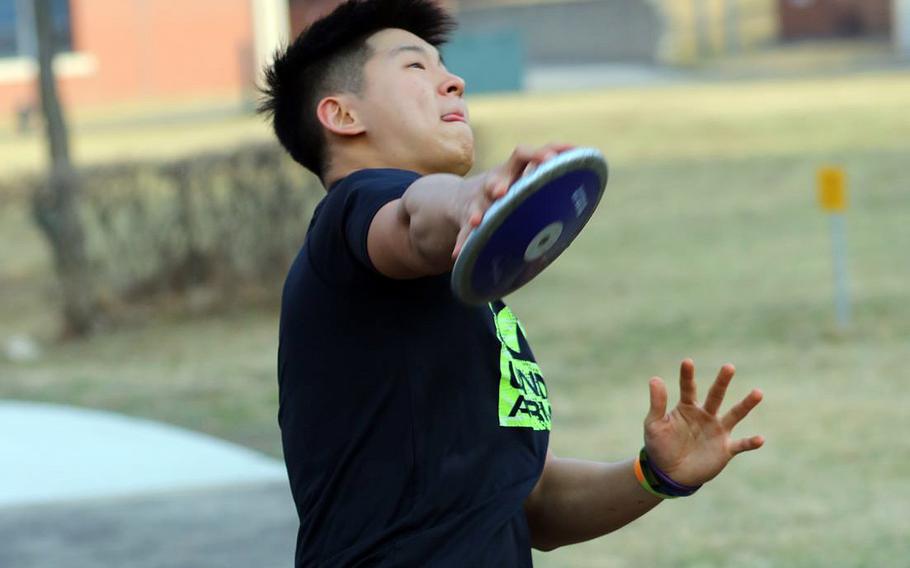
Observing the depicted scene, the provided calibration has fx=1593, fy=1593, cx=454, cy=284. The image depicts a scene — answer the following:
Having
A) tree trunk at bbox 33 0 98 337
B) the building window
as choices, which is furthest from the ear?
the building window

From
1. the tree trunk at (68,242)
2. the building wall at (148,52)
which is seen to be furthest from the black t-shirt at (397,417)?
the building wall at (148,52)

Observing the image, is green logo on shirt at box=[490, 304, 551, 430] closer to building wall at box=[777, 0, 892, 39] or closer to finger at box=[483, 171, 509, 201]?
finger at box=[483, 171, 509, 201]

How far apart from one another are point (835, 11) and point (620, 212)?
26.7 metres

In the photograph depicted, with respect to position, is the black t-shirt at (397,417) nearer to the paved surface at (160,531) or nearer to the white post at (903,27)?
the paved surface at (160,531)

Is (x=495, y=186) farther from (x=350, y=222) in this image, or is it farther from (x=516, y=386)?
(x=516, y=386)

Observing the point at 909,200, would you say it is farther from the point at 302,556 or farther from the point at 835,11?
the point at 835,11

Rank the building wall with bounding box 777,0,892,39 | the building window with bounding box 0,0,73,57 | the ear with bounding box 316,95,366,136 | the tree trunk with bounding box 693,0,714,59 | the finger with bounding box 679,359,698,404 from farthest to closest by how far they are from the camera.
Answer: the building wall with bounding box 777,0,892,39 < the tree trunk with bounding box 693,0,714,59 < the building window with bounding box 0,0,73,57 < the finger with bounding box 679,359,698,404 < the ear with bounding box 316,95,366,136

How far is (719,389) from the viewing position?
2566 millimetres

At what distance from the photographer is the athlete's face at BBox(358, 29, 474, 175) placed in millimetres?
2275

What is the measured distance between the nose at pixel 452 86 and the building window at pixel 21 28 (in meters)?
36.8

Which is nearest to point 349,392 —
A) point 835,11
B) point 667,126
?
point 667,126

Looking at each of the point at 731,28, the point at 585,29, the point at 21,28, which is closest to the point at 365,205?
the point at 21,28

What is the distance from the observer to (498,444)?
2324mm

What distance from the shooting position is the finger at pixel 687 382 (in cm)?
249
